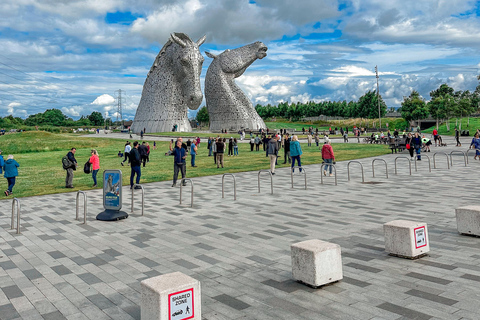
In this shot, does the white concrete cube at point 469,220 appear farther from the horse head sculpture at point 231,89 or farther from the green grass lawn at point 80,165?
the horse head sculpture at point 231,89

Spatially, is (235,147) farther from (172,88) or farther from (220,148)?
(172,88)

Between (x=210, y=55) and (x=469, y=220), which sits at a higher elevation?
(x=210, y=55)

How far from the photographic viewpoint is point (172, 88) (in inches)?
2457

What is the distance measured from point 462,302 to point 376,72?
62.2 meters

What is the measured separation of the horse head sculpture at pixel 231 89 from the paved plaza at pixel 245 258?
5277cm

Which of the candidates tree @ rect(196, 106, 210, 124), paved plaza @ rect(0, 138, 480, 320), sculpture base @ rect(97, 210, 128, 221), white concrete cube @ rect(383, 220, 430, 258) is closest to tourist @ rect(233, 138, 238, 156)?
paved plaza @ rect(0, 138, 480, 320)

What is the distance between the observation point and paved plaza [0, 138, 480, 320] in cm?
486

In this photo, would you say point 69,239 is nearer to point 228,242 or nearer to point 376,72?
point 228,242

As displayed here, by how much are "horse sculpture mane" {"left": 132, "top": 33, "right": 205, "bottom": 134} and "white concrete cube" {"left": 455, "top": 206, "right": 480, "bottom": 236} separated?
53.7m

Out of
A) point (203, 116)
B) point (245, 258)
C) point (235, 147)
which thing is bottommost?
point (245, 258)

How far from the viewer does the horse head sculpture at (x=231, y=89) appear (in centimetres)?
6444

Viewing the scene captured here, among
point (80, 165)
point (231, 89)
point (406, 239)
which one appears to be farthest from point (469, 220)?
point (231, 89)

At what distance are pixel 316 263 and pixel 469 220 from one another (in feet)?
13.6

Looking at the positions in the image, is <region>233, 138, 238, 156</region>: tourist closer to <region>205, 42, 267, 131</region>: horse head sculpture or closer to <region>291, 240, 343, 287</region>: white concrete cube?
<region>291, 240, 343, 287</region>: white concrete cube
